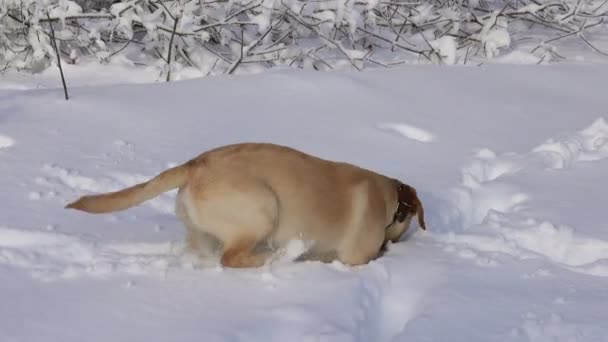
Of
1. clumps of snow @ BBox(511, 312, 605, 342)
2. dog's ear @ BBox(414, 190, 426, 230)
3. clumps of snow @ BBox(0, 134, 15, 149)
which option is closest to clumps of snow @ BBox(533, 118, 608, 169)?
dog's ear @ BBox(414, 190, 426, 230)

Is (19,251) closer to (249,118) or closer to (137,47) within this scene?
(249,118)

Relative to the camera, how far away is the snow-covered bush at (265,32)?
6.10m

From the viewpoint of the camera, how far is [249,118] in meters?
4.72

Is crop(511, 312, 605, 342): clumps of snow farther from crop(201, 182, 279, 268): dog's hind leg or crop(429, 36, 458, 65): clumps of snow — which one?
crop(429, 36, 458, 65): clumps of snow

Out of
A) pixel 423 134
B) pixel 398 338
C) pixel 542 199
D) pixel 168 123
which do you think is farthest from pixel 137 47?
pixel 398 338

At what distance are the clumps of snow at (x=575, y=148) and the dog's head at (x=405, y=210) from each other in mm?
1161

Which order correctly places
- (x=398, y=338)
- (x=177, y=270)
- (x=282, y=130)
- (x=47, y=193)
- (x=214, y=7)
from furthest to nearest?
(x=214, y=7)
(x=282, y=130)
(x=47, y=193)
(x=177, y=270)
(x=398, y=338)

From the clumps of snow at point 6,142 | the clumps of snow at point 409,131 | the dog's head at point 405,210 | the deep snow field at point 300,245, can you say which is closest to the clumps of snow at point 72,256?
the deep snow field at point 300,245

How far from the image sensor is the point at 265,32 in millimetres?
6121

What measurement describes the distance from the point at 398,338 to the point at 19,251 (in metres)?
1.36

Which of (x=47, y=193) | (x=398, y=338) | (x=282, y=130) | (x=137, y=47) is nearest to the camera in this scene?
(x=398, y=338)

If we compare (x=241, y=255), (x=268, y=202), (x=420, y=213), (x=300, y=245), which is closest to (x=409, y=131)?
(x=420, y=213)

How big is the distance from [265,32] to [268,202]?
3310mm

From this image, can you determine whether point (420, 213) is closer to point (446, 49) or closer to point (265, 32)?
point (265, 32)
